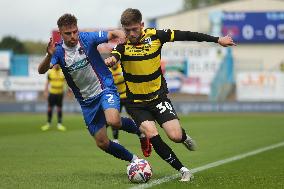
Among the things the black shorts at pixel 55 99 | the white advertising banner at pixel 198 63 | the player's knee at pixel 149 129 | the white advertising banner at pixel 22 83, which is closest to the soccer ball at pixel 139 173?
the player's knee at pixel 149 129

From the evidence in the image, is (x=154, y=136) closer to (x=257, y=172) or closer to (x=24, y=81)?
(x=257, y=172)

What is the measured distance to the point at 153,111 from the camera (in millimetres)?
10938

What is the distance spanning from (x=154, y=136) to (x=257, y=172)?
1.97m

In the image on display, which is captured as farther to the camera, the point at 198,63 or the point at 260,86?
the point at 198,63

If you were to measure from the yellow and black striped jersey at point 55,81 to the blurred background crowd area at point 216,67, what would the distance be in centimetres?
787

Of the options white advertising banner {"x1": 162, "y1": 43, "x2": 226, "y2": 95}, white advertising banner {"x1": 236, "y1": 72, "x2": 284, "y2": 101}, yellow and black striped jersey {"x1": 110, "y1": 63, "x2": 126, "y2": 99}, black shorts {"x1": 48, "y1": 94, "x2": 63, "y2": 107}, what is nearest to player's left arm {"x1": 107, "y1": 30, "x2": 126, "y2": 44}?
yellow and black striped jersey {"x1": 110, "y1": 63, "x2": 126, "y2": 99}

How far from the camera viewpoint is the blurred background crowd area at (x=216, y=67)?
140 feet

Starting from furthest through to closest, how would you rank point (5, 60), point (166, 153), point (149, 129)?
point (5, 60) → point (149, 129) → point (166, 153)

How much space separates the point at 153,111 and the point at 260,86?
33.4 m

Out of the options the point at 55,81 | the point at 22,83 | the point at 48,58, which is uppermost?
the point at 48,58

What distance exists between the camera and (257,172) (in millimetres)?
11773

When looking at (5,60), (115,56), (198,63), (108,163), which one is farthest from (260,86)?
(115,56)

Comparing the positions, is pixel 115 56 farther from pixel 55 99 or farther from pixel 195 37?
pixel 55 99

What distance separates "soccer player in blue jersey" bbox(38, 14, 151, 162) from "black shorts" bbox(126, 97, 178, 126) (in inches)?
9.0
